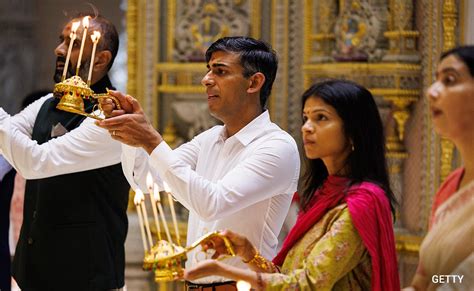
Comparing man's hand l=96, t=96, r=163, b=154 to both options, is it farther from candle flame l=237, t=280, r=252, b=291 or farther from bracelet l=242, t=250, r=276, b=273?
candle flame l=237, t=280, r=252, b=291

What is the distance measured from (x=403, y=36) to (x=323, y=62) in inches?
18.9

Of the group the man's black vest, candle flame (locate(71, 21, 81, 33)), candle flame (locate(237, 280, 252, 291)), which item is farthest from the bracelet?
the man's black vest

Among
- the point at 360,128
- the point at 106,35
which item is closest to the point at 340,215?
the point at 360,128

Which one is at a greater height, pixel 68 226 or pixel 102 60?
pixel 102 60

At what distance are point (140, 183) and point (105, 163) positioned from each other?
0.34 m

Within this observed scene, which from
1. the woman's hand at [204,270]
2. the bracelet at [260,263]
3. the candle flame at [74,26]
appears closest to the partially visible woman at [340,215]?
the bracelet at [260,263]

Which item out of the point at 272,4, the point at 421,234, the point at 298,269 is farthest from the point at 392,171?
the point at 298,269

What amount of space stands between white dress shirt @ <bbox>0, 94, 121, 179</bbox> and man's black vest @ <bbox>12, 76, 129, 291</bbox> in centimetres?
10

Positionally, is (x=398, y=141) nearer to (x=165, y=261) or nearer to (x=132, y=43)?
(x=132, y=43)

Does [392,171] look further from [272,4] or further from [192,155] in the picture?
[192,155]

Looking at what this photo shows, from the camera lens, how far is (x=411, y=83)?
18.8ft

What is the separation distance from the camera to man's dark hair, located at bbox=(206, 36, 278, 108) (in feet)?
10.9

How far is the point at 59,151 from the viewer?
3.69 metres

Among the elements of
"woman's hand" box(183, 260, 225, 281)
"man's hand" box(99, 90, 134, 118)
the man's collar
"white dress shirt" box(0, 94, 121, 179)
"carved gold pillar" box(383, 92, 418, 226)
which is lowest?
"carved gold pillar" box(383, 92, 418, 226)
